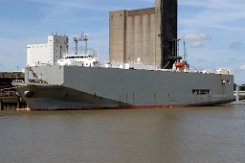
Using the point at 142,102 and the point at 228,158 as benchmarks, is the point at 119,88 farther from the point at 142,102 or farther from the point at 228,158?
the point at 228,158

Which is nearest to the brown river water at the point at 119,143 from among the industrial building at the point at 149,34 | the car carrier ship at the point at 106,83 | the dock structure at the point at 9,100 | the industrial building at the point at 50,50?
the car carrier ship at the point at 106,83

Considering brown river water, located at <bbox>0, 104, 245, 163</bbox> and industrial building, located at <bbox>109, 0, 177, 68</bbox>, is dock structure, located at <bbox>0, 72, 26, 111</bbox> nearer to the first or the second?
brown river water, located at <bbox>0, 104, 245, 163</bbox>

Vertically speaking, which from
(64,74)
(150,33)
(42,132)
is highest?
(150,33)

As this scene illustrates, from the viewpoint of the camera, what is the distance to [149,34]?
194 ft

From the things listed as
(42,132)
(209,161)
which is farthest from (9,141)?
(209,161)

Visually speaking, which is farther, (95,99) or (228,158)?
(95,99)

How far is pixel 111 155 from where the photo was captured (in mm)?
14664

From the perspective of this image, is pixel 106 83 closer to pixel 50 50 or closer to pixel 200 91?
pixel 50 50

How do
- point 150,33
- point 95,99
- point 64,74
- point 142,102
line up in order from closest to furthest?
1. point 64,74
2. point 95,99
3. point 142,102
4. point 150,33

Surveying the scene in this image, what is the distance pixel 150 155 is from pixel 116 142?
291cm

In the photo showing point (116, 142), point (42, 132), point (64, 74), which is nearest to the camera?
point (116, 142)

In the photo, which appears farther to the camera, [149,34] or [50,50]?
[149,34]

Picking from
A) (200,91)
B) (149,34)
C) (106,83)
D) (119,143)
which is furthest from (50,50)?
(119,143)

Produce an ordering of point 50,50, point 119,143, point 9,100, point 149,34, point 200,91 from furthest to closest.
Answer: point 149,34
point 200,91
point 50,50
point 9,100
point 119,143
